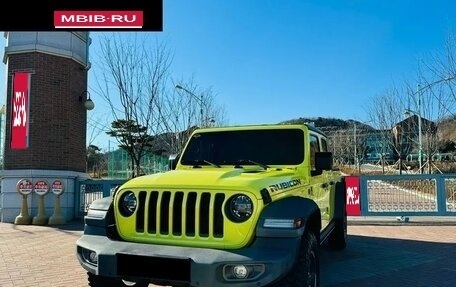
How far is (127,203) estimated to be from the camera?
14.8 ft

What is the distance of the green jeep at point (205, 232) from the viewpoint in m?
3.80

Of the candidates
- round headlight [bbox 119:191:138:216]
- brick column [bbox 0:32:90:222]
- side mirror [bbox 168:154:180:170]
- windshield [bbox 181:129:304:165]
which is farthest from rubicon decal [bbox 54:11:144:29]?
brick column [bbox 0:32:90:222]

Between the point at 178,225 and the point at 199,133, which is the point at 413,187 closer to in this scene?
the point at 199,133

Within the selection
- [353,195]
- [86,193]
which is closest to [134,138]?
[86,193]

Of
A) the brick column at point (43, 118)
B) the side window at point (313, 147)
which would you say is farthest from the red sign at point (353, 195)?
the brick column at point (43, 118)

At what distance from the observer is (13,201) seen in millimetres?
13258

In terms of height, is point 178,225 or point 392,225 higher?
point 178,225

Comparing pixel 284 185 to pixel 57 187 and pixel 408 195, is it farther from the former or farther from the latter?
pixel 57 187

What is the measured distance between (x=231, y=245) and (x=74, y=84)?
11349 mm

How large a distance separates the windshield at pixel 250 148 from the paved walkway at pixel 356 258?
5.75ft

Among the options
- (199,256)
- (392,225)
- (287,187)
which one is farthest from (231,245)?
(392,225)

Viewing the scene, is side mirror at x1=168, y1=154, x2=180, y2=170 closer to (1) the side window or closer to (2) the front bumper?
(1) the side window

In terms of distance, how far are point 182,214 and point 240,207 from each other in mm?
527

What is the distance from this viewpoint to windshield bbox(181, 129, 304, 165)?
18.3 feet
